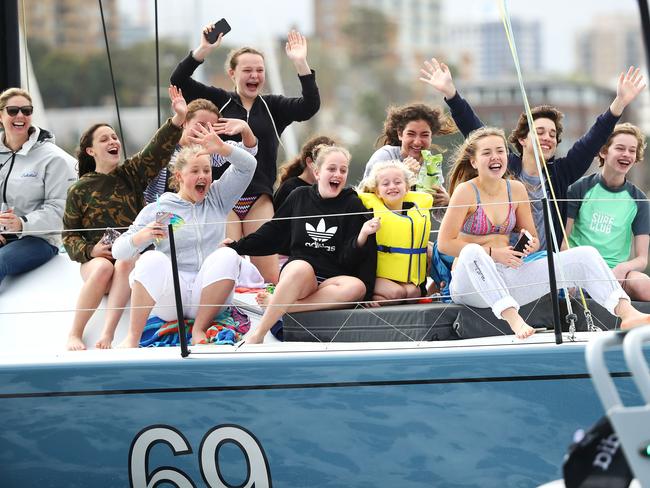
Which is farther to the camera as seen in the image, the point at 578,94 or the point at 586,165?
the point at 578,94

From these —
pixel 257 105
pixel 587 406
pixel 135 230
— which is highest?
pixel 257 105

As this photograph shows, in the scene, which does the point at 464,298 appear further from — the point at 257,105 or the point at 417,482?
the point at 257,105

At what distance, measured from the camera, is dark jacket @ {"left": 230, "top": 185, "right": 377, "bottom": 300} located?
455cm

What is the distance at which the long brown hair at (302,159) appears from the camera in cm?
521

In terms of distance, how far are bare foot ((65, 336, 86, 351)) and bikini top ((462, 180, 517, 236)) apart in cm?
169

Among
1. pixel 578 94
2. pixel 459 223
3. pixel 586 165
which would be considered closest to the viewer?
pixel 459 223

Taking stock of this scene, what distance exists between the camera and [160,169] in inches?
203

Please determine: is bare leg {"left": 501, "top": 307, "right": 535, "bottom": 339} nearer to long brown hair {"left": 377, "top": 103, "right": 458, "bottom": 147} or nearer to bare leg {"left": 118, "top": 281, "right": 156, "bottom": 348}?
long brown hair {"left": 377, "top": 103, "right": 458, "bottom": 147}

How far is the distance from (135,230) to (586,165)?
6.24 feet

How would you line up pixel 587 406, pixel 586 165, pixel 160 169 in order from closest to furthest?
pixel 587 406 < pixel 586 165 < pixel 160 169

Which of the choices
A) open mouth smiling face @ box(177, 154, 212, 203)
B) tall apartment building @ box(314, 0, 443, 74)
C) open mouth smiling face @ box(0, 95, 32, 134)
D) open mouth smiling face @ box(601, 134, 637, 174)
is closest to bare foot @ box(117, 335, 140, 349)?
open mouth smiling face @ box(177, 154, 212, 203)

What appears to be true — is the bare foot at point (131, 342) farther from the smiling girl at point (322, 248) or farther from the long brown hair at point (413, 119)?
the long brown hair at point (413, 119)

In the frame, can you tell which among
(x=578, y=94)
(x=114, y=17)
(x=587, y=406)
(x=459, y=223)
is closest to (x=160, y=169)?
(x=459, y=223)

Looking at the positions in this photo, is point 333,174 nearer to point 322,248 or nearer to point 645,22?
point 322,248
